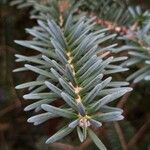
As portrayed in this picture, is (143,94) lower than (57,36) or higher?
lower

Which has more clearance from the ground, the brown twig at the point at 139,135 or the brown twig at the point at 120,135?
the brown twig at the point at 120,135

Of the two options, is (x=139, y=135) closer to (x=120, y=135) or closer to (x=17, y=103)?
(x=120, y=135)

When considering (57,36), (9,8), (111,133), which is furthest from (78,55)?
(9,8)

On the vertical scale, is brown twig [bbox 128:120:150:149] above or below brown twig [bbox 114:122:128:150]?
below

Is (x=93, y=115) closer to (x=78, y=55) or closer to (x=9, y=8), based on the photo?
(x=78, y=55)

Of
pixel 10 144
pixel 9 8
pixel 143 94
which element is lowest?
pixel 10 144

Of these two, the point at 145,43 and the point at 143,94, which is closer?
the point at 145,43

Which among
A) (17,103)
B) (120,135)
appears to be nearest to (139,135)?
(120,135)

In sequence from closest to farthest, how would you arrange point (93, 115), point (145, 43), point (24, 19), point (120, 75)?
point (93, 115)
point (145, 43)
point (120, 75)
point (24, 19)
